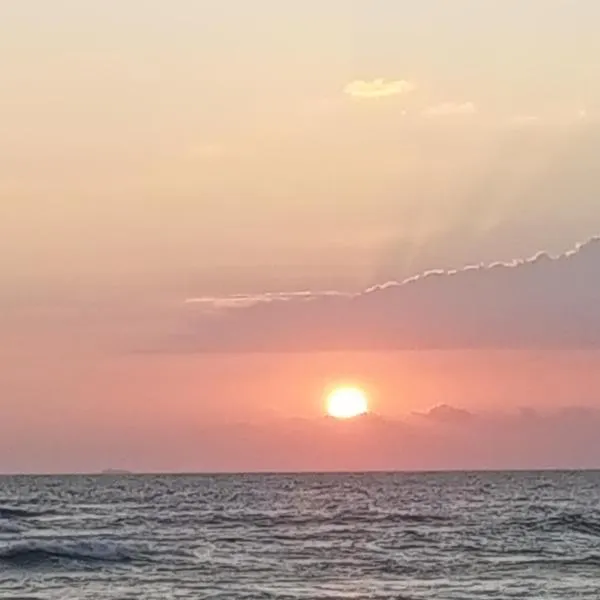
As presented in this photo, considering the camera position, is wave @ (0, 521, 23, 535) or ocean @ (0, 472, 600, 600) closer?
ocean @ (0, 472, 600, 600)

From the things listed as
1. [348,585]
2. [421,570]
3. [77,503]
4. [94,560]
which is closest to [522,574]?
[421,570]

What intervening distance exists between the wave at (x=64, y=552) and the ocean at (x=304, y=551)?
0.17 feet

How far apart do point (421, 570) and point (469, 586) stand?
3077 mm

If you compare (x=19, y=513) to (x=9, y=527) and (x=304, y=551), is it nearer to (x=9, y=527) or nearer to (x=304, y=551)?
(x=9, y=527)

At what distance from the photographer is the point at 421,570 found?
28.0 meters

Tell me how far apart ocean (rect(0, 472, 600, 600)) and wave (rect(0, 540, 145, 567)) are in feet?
0.17

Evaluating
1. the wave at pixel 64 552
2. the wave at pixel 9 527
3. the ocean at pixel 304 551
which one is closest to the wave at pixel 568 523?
the ocean at pixel 304 551

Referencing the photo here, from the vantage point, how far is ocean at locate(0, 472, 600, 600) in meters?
25.0

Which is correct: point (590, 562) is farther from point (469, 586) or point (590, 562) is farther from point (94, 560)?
point (94, 560)

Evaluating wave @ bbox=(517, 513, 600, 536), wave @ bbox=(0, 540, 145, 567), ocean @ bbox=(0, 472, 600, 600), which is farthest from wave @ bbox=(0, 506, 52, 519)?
wave @ bbox=(517, 513, 600, 536)

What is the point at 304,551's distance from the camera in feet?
109

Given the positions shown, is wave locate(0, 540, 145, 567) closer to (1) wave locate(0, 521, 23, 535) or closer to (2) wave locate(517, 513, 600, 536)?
(1) wave locate(0, 521, 23, 535)

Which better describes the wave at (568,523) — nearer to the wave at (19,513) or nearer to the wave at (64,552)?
the wave at (64,552)

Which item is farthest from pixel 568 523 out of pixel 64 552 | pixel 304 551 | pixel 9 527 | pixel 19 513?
pixel 19 513
